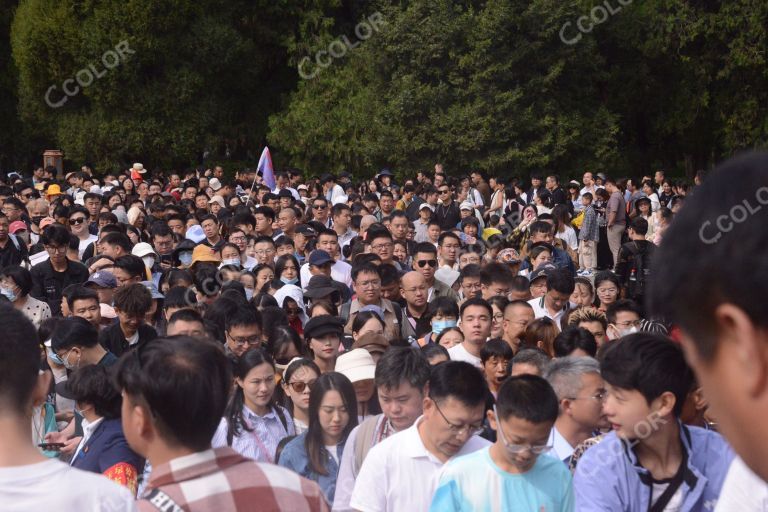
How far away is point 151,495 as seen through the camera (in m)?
2.61

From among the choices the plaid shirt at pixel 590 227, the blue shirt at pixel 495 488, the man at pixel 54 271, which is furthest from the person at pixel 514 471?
the plaid shirt at pixel 590 227

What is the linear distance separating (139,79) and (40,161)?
749 centimetres

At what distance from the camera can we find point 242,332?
6676 millimetres

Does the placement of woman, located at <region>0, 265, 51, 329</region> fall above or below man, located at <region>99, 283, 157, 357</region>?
above

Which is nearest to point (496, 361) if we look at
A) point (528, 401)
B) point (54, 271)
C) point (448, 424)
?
point (448, 424)

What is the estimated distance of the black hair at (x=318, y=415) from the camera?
4867mm

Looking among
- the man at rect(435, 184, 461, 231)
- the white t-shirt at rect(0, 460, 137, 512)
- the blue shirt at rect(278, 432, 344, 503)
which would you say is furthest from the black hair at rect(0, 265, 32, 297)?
the man at rect(435, 184, 461, 231)

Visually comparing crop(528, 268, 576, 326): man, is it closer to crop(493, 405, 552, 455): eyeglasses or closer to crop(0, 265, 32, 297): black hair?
crop(0, 265, 32, 297): black hair

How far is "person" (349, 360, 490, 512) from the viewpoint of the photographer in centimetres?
397


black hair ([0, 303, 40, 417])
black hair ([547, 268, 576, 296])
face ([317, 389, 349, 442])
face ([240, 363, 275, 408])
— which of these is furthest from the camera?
black hair ([547, 268, 576, 296])

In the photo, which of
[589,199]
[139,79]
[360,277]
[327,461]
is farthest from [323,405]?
[139,79]

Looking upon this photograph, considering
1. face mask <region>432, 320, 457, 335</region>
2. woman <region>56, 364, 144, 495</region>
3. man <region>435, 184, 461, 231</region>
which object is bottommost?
man <region>435, 184, 461, 231</region>

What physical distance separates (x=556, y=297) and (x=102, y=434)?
4.67 m

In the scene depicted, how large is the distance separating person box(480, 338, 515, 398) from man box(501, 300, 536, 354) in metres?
1.05
